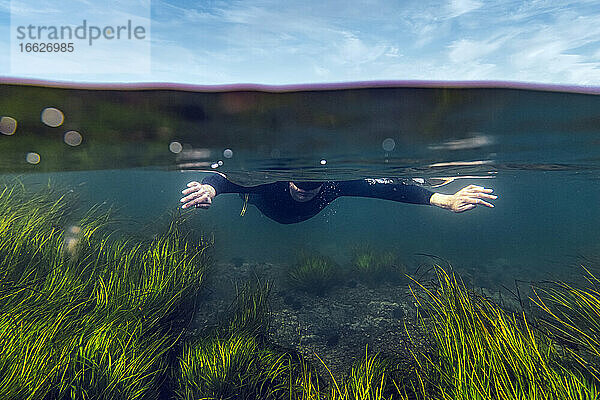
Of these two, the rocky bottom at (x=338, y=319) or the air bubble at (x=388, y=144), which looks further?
the air bubble at (x=388, y=144)

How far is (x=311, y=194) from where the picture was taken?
359 inches

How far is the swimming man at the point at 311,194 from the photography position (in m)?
6.67

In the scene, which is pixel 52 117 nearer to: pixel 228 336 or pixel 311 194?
pixel 228 336

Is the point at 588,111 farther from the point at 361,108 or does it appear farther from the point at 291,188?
the point at 291,188

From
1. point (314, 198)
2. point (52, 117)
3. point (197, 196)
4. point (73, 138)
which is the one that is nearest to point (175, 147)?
point (73, 138)

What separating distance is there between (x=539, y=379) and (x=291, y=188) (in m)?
6.61

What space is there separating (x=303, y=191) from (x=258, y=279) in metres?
2.67

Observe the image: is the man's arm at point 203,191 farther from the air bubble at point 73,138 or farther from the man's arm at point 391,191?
the man's arm at point 391,191

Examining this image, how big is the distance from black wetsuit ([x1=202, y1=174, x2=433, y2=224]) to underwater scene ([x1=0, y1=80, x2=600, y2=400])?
0.19ft

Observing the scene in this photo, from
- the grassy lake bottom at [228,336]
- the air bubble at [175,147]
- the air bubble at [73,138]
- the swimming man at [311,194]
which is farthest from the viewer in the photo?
the air bubble at [175,147]

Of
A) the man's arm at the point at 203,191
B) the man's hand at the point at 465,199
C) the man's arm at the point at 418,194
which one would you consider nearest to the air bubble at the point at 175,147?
the man's arm at the point at 203,191

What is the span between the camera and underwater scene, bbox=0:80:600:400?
4.00m

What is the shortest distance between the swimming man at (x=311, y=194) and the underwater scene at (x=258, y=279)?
5 cm

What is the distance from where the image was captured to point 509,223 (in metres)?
121
